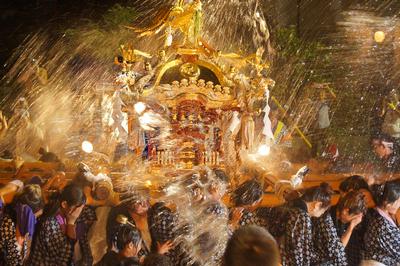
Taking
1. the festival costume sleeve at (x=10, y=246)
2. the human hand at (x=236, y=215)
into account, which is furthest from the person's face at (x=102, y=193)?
the human hand at (x=236, y=215)

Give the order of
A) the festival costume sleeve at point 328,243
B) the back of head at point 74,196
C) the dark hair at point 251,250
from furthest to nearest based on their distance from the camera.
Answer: the festival costume sleeve at point 328,243
the back of head at point 74,196
the dark hair at point 251,250

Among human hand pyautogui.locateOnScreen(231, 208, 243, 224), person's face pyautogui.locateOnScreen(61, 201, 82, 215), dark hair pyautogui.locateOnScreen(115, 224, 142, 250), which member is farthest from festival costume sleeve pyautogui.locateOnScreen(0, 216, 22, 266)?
human hand pyautogui.locateOnScreen(231, 208, 243, 224)

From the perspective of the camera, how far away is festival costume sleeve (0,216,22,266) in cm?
570

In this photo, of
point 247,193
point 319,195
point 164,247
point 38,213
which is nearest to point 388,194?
point 319,195

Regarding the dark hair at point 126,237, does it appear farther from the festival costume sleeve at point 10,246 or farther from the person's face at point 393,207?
the person's face at point 393,207

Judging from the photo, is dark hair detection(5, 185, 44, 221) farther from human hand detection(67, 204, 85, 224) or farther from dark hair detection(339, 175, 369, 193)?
dark hair detection(339, 175, 369, 193)

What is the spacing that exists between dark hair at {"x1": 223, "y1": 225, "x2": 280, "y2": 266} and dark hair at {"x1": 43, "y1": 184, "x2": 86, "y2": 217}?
3301mm

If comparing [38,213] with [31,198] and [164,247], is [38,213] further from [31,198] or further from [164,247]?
[164,247]

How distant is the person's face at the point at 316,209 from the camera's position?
20.5ft

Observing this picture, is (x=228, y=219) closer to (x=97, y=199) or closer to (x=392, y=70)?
(x=97, y=199)

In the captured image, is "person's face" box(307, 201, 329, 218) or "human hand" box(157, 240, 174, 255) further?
"person's face" box(307, 201, 329, 218)

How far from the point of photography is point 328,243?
237 inches

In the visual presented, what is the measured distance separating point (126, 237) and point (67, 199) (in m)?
0.86

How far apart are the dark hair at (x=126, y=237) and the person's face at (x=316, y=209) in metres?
2.10
